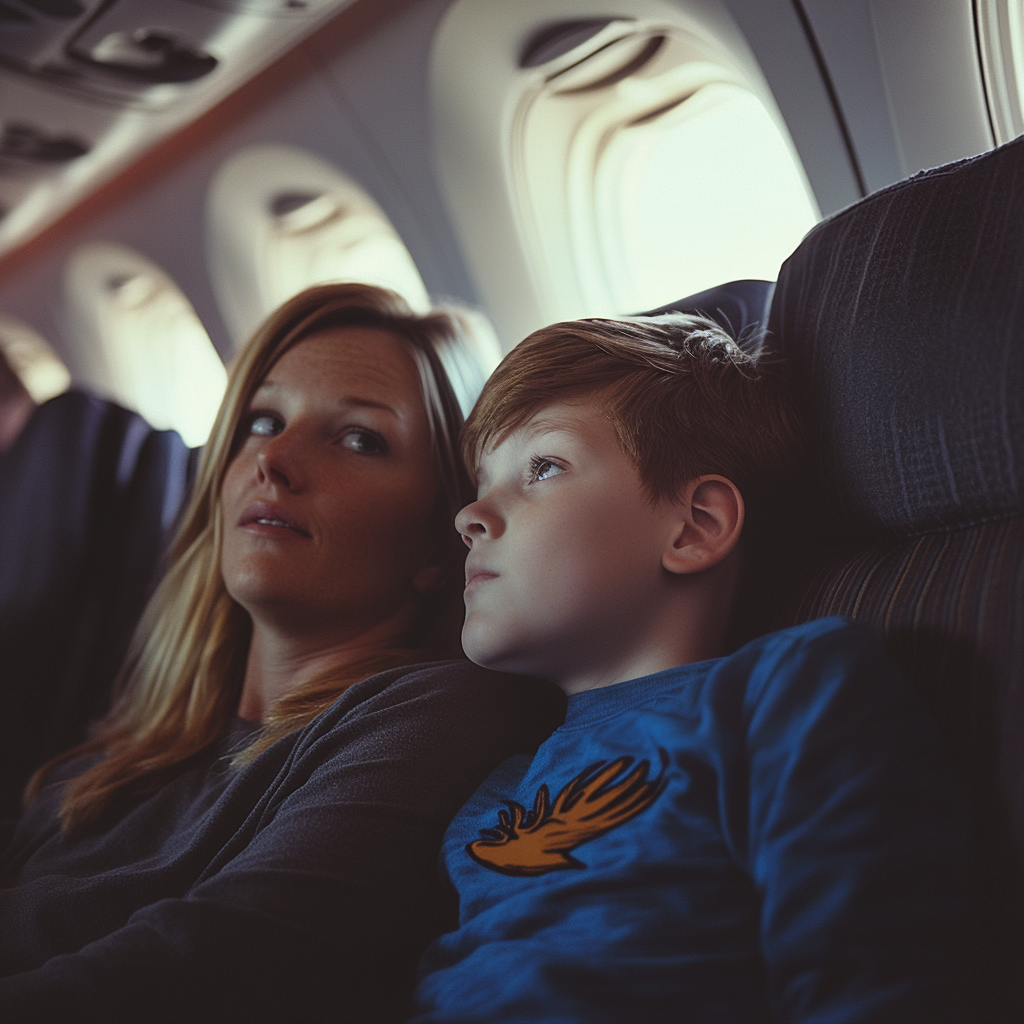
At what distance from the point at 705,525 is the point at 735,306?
39 centimetres

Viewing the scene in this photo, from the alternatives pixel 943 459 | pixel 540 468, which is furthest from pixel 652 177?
pixel 943 459

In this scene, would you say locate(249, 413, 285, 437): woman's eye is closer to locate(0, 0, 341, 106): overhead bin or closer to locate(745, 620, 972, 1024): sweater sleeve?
locate(745, 620, 972, 1024): sweater sleeve

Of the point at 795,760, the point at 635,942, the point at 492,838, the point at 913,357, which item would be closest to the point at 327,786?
the point at 492,838

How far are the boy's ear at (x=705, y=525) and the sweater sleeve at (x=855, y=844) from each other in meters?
0.21

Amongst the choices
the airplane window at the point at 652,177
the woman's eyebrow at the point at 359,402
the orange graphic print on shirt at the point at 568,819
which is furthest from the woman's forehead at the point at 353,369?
the airplane window at the point at 652,177

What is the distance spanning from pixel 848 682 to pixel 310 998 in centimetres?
48

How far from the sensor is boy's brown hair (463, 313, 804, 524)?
83cm

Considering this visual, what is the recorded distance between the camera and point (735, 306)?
1.09 metres

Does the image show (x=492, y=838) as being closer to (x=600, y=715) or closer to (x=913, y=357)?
(x=600, y=715)

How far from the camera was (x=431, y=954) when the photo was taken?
728 millimetres

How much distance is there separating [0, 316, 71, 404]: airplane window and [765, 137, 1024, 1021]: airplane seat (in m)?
4.21

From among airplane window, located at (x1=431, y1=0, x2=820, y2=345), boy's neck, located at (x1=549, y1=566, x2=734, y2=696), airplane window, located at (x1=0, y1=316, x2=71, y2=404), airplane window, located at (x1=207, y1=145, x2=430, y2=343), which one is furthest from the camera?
airplane window, located at (x1=0, y1=316, x2=71, y2=404)

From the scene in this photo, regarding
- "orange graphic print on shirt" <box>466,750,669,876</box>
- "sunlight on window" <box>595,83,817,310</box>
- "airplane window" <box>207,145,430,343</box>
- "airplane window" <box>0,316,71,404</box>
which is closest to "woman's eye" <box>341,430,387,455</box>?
"orange graphic print on shirt" <box>466,750,669,876</box>

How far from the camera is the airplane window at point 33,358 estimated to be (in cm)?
426
